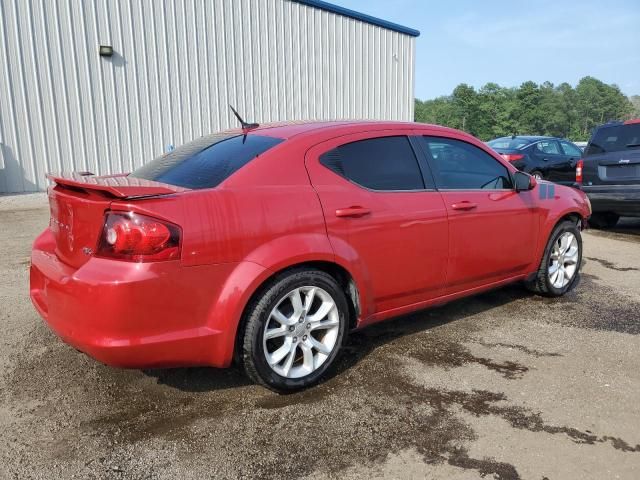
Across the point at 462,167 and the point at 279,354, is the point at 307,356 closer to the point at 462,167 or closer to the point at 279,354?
the point at 279,354

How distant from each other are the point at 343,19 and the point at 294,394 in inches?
553

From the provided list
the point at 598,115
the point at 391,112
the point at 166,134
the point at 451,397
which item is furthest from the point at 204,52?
the point at 598,115

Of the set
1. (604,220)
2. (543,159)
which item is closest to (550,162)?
(543,159)

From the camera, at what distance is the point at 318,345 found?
9.65 feet

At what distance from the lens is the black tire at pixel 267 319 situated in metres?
2.66

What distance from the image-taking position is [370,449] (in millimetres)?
2369

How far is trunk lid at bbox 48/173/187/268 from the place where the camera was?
7.93 feet

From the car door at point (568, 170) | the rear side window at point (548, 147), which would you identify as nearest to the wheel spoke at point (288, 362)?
the car door at point (568, 170)

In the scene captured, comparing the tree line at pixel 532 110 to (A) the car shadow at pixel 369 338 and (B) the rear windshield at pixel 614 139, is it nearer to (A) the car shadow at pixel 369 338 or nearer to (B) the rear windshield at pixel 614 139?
(B) the rear windshield at pixel 614 139

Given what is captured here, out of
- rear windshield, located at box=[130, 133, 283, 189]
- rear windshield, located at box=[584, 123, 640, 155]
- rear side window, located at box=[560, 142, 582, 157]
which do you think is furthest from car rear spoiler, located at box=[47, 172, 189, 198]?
rear side window, located at box=[560, 142, 582, 157]

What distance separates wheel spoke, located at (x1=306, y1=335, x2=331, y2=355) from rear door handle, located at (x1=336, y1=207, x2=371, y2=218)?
0.73 metres

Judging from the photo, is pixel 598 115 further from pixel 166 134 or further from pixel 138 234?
pixel 138 234

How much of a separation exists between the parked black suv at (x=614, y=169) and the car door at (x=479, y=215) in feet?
12.9

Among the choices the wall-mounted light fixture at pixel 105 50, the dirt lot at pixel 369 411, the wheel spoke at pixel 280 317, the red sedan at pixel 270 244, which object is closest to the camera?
the dirt lot at pixel 369 411
